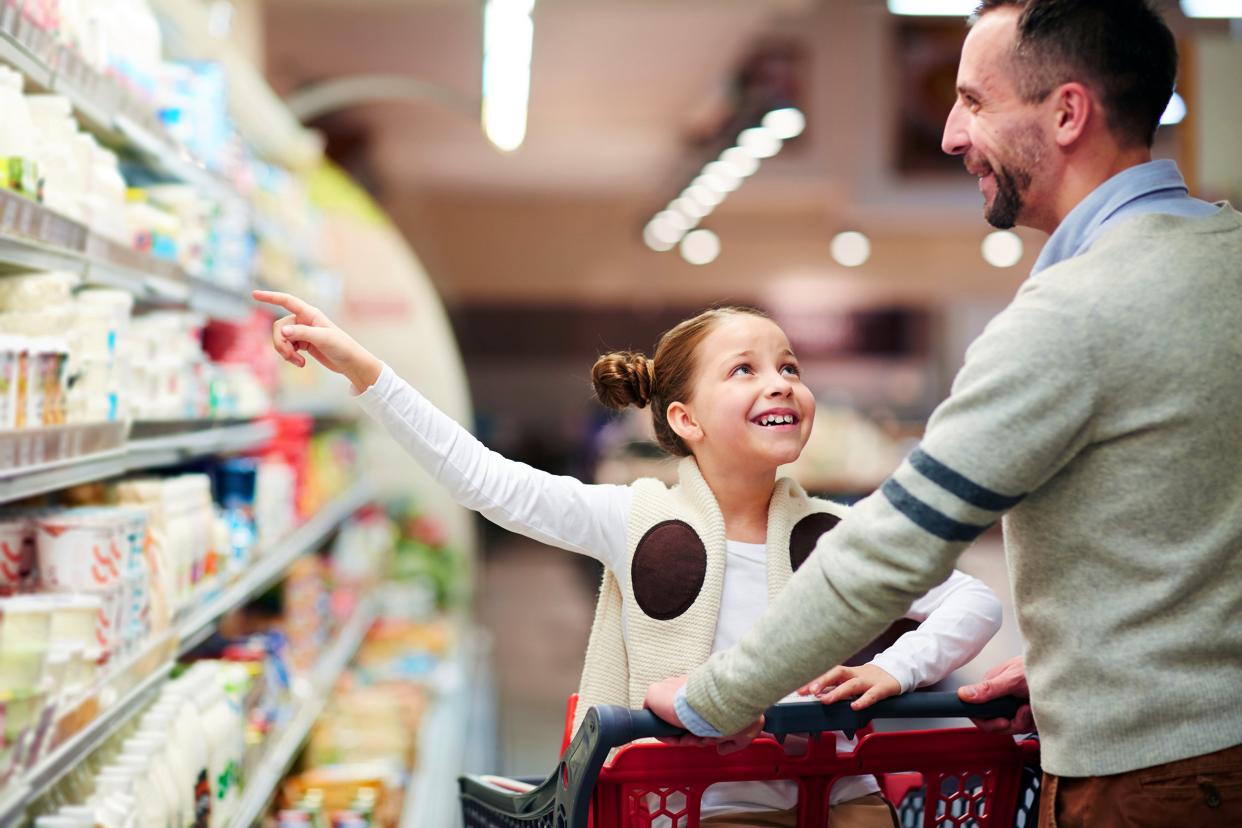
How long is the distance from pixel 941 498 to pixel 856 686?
1.33 feet

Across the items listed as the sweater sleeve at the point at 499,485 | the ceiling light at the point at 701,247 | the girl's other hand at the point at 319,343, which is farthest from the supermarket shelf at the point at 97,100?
the ceiling light at the point at 701,247

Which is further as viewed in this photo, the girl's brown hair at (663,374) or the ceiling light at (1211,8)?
the ceiling light at (1211,8)

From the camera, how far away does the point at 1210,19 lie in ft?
16.8

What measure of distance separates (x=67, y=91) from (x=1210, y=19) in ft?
14.7

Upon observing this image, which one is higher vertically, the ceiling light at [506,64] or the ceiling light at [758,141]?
the ceiling light at [758,141]

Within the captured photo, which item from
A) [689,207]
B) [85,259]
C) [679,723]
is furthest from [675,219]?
[679,723]

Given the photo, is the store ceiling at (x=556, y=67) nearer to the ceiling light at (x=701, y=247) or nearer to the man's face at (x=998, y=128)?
the ceiling light at (x=701, y=247)

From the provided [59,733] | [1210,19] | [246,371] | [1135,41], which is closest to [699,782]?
[59,733]

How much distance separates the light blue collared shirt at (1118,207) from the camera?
1663 millimetres

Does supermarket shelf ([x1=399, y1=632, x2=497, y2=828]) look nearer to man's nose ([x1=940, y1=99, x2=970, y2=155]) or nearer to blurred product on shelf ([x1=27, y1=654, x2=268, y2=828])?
blurred product on shelf ([x1=27, y1=654, x2=268, y2=828])

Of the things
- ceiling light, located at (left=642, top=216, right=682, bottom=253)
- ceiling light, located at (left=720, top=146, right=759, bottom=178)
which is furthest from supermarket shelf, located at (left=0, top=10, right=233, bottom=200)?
ceiling light, located at (left=642, top=216, right=682, bottom=253)

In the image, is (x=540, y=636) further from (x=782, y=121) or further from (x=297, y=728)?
(x=297, y=728)

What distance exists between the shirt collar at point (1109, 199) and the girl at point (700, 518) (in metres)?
0.53

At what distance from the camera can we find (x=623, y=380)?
91.0 inches
